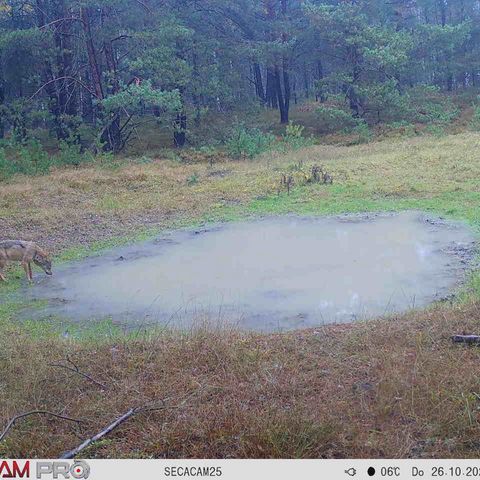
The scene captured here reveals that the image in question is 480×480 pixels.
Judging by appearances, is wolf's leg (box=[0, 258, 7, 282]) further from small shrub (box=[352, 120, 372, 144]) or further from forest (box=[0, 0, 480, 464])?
small shrub (box=[352, 120, 372, 144])

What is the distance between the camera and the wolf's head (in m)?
10.0

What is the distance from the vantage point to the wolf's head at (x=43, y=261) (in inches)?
396

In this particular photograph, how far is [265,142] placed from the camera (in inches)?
953

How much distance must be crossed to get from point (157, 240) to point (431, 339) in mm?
7331

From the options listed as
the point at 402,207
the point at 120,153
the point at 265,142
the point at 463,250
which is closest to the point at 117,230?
the point at 402,207

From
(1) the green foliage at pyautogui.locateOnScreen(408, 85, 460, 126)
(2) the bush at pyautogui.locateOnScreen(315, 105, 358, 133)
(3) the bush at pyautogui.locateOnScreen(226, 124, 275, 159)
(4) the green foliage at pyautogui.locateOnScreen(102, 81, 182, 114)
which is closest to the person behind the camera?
(4) the green foliage at pyautogui.locateOnScreen(102, 81, 182, 114)

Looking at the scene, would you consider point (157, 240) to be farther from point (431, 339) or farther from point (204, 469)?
point (204, 469)

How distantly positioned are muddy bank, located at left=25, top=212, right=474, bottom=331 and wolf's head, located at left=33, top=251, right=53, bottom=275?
18 cm

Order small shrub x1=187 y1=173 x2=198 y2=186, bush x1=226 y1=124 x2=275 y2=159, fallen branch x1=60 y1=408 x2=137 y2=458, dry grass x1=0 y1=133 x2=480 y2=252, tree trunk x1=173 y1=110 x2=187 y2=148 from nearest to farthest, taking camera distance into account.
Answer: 1. fallen branch x1=60 y1=408 x2=137 y2=458
2. dry grass x1=0 y1=133 x2=480 y2=252
3. small shrub x1=187 y1=173 x2=198 y2=186
4. bush x1=226 y1=124 x2=275 y2=159
5. tree trunk x1=173 y1=110 x2=187 y2=148

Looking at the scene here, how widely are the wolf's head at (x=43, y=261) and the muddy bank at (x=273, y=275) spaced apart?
0.58 ft

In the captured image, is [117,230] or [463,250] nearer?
[463,250]

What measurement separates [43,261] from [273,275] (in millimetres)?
3642

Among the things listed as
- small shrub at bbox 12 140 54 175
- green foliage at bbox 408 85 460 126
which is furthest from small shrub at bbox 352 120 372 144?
small shrub at bbox 12 140 54 175

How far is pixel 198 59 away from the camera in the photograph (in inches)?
1167
